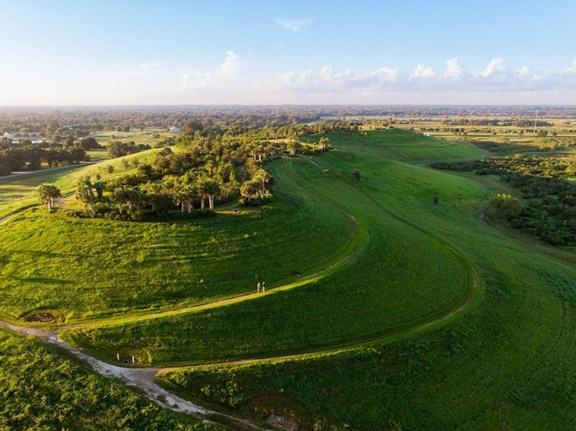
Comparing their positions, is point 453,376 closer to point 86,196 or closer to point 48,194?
point 86,196

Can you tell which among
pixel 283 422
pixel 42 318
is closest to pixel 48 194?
pixel 42 318

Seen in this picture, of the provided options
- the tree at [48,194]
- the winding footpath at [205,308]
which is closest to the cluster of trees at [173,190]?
the tree at [48,194]

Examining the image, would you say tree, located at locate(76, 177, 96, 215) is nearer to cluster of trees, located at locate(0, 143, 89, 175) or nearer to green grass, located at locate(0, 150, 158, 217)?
green grass, located at locate(0, 150, 158, 217)

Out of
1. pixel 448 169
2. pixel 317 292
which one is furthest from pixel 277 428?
pixel 448 169

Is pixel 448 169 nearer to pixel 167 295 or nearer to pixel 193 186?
pixel 193 186

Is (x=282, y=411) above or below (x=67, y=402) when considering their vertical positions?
below

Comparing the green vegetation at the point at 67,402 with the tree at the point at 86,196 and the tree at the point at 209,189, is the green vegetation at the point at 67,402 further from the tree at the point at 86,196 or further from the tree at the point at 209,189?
the tree at the point at 209,189
